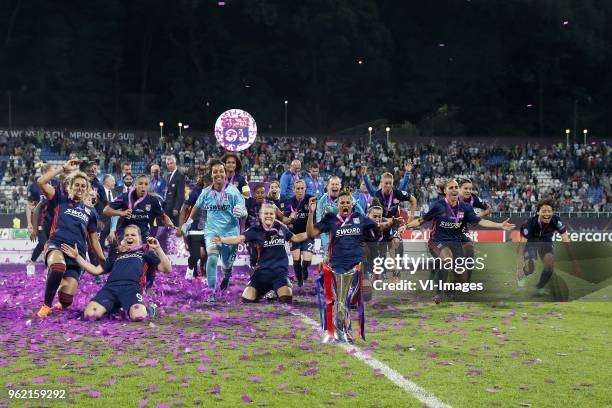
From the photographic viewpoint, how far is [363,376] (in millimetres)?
7703

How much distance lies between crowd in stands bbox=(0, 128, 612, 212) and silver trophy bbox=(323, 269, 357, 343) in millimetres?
30344

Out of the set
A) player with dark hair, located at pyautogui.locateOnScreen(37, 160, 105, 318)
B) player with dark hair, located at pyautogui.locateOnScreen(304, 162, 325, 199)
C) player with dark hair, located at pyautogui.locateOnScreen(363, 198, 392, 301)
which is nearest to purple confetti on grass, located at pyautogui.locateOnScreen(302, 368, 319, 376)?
player with dark hair, located at pyautogui.locateOnScreen(363, 198, 392, 301)

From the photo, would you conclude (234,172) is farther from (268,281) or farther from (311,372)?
(311,372)

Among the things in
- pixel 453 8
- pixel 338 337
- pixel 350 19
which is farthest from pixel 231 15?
pixel 338 337

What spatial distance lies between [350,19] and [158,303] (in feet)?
192

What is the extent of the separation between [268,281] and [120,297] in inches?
113

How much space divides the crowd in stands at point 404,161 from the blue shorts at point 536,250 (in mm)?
26315

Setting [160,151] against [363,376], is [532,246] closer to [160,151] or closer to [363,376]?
[363,376]

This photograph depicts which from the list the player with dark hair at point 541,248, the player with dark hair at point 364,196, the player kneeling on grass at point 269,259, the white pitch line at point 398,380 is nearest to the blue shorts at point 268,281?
the player kneeling on grass at point 269,259

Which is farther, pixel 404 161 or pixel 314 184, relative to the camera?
pixel 404 161

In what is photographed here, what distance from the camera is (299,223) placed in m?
15.8

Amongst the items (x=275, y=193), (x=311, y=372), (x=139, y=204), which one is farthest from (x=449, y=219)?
(x=311, y=372)

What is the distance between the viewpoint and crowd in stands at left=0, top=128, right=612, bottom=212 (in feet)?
140

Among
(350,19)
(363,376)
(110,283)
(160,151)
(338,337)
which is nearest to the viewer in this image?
(363,376)
